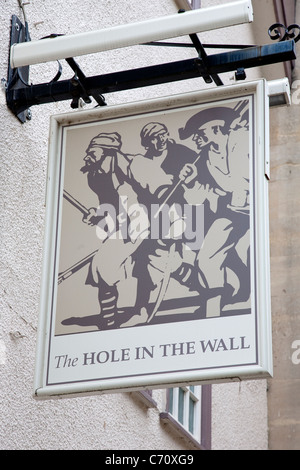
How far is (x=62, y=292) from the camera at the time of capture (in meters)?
4.46

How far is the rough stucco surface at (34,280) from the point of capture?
5.05m

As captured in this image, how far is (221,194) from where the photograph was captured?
443cm

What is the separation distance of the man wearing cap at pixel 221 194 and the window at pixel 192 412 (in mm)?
3312

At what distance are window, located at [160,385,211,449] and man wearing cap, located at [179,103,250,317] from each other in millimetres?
3312

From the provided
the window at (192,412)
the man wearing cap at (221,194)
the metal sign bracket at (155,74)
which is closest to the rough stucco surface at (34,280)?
the metal sign bracket at (155,74)

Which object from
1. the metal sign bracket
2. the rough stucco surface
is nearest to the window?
the rough stucco surface

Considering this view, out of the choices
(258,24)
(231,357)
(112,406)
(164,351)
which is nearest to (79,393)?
(164,351)

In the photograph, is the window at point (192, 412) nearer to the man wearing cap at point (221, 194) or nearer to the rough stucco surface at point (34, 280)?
the rough stucco surface at point (34, 280)

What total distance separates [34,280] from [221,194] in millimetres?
1391

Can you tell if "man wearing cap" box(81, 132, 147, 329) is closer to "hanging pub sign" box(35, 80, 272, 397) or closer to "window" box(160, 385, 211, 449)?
"hanging pub sign" box(35, 80, 272, 397)

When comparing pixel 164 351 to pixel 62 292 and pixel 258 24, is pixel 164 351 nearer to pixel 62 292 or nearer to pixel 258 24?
pixel 62 292

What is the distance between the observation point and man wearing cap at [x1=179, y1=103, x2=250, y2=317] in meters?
4.21

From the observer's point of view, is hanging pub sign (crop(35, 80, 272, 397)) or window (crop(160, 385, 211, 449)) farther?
window (crop(160, 385, 211, 449))

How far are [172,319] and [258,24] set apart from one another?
8.06m
